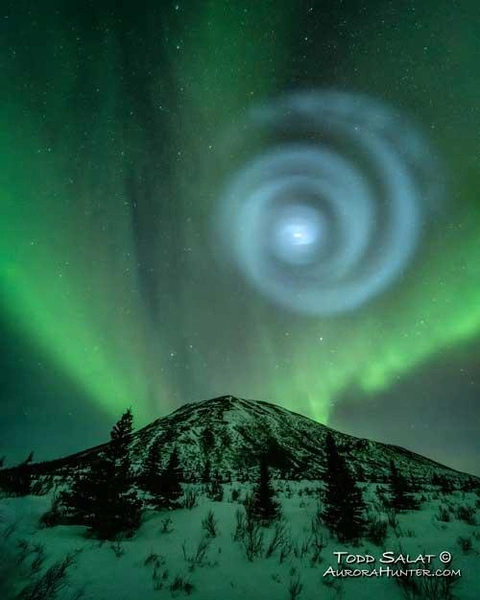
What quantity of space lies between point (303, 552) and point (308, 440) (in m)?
99.1

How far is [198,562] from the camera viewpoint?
13.6ft

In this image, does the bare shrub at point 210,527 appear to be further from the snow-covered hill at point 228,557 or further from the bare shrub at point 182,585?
the bare shrub at point 182,585

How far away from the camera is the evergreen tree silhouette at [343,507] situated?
18.8 ft

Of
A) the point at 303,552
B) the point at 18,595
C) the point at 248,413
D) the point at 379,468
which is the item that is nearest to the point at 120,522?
the point at 18,595

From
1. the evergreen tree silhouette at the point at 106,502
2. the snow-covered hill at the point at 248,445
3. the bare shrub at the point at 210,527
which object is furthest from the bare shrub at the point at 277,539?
the snow-covered hill at the point at 248,445

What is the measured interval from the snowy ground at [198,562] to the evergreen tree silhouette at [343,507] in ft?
1.14

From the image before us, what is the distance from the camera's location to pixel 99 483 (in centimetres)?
595

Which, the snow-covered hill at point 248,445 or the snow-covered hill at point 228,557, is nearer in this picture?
the snow-covered hill at point 228,557

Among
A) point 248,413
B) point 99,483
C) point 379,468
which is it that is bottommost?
point 99,483

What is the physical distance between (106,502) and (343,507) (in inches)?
183

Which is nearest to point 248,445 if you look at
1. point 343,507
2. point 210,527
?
point 343,507

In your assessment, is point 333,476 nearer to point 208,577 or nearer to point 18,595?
point 208,577

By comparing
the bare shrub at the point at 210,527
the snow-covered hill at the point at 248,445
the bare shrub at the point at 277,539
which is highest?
the snow-covered hill at the point at 248,445

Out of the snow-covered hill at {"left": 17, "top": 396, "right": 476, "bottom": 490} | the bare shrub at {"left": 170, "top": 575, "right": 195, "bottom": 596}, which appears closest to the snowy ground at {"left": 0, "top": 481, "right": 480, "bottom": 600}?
the bare shrub at {"left": 170, "top": 575, "right": 195, "bottom": 596}
